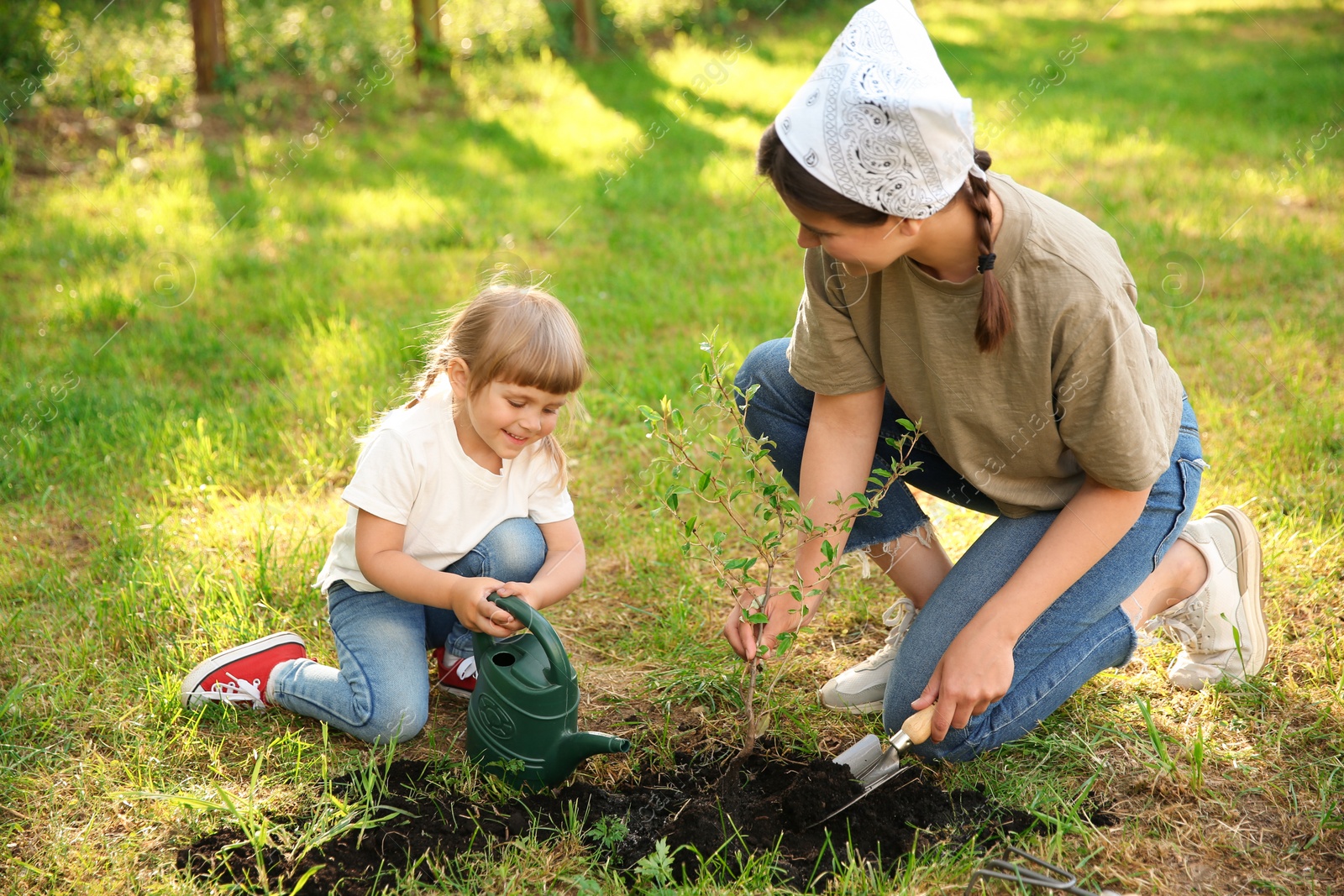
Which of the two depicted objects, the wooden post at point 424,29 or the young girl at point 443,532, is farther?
the wooden post at point 424,29

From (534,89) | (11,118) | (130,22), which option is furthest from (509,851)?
(130,22)

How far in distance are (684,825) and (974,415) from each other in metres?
0.95

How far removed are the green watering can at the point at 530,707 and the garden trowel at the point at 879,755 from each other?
0.43 metres

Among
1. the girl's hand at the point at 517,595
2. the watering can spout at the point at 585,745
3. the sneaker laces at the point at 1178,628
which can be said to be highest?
the girl's hand at the point at 517,595

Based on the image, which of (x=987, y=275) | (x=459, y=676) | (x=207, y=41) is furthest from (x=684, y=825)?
(x=207, y=41)

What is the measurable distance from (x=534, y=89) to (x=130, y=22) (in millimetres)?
3632

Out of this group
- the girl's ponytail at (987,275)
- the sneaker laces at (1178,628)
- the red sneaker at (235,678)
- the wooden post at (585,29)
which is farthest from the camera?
the wooden post at (585,29)

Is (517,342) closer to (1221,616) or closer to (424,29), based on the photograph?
(1221,616)

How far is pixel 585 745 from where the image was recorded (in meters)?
1.92

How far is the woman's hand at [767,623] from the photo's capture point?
6.38ft

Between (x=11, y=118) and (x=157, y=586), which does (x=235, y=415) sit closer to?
(x=157, y=586)

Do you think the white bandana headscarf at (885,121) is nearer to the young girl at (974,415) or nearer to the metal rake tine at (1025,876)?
the young girl at (974,415)

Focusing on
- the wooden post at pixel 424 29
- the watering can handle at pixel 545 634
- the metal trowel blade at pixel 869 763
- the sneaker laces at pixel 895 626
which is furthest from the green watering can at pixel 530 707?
the wooden post at pixel 424 29

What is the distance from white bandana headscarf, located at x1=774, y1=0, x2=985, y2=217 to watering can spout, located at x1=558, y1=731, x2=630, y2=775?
42.3 inches
